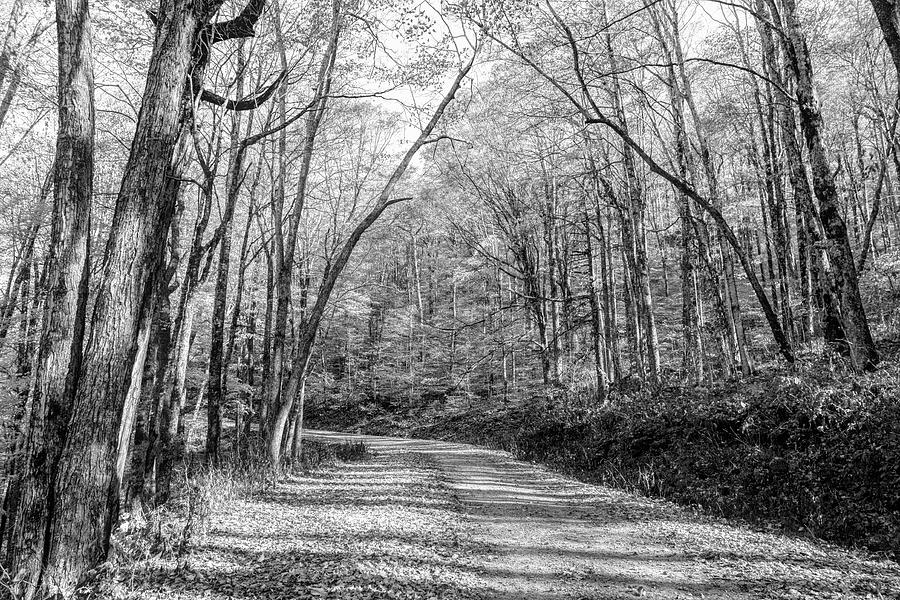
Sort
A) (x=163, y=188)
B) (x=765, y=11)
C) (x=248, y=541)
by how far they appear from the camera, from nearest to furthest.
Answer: (x=163, y=188) < (x=248, y=541) < (x=765, y=11)

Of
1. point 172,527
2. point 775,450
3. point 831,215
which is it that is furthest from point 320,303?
point 831,215

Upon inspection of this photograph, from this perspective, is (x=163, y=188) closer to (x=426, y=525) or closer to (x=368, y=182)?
(x=426, y=525)

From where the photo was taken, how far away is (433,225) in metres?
21.5

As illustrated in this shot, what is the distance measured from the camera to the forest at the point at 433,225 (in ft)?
13.3

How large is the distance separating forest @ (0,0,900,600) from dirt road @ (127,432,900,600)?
0.11m

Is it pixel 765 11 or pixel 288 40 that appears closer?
pixel 288 40

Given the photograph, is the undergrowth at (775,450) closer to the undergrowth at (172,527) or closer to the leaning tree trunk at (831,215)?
the leaning tree trunk at (831,215)

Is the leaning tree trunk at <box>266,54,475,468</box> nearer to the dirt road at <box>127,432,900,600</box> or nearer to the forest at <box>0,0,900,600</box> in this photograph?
the forest at <box>0,0,900,600</box>

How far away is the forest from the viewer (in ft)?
13.3

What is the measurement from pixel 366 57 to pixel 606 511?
9.10 m

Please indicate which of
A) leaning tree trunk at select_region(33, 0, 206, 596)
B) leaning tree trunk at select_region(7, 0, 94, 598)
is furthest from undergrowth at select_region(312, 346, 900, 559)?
leaning tree trunk at select_region(7, 0, 94, 598)

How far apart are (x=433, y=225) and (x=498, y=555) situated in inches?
719

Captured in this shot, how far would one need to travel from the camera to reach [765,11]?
8680 millimetres

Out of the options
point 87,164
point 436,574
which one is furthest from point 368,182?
point 436,574
